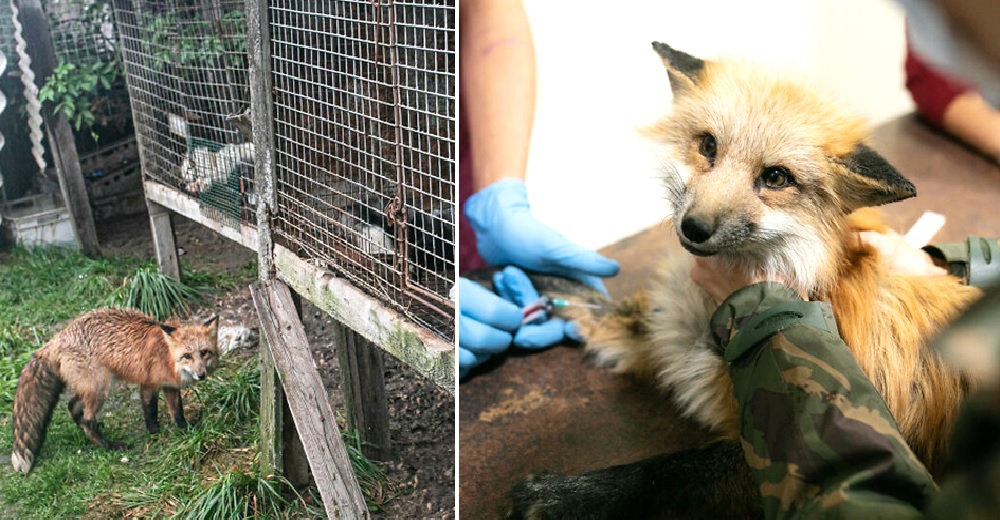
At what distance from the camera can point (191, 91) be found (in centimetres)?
106

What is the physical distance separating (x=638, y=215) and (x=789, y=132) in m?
0.44

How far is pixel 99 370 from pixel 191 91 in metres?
0.44

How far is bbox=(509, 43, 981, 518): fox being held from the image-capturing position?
84 centimetres

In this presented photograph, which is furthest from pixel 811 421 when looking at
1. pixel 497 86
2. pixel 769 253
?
pixel 497 86

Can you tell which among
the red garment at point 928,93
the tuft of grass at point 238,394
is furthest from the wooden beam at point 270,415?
the red garment at point 928,93

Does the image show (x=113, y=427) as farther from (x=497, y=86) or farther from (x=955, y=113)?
(x=955, y=113)

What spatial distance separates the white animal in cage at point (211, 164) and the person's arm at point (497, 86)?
1.50 ft

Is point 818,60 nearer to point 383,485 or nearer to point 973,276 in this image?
point 973,276

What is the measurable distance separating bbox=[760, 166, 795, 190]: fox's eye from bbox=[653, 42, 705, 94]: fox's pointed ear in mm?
184

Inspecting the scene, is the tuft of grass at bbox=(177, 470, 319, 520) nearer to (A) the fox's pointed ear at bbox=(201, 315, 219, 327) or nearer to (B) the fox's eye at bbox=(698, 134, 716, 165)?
(A) the fox's pointed ear at bbox=(201, 315, 219, 327)

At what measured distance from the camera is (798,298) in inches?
34.1

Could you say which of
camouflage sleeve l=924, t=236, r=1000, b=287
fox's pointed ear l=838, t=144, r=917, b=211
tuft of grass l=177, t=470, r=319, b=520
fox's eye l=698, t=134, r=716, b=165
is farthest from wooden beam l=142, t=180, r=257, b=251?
camouflage sleeve l=924, t=236, r=1000, b=287

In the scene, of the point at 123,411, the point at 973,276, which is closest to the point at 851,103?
the point at 973,276

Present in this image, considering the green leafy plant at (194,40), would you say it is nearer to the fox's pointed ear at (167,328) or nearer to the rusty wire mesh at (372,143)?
the rusty wire mesh at (372,143)
